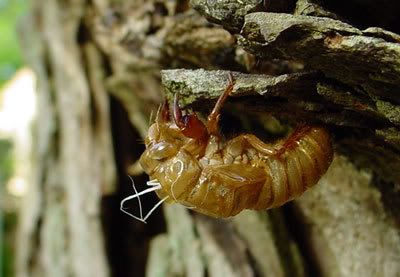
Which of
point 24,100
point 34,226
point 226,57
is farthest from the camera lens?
point 24,100

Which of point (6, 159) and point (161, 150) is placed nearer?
point (161, 150)

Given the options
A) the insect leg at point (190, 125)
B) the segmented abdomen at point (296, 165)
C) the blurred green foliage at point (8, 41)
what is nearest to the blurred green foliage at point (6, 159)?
the blurred green foliage at point (8, 41)

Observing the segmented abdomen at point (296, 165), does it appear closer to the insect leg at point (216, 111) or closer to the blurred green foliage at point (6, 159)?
the insect leg at point (216, 111)

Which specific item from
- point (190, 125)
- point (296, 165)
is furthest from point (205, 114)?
point (296, 165)

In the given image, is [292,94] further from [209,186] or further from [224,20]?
[209,186]

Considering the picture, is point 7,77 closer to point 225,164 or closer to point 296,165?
point 225,164

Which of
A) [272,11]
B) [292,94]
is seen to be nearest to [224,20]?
[272,11]
